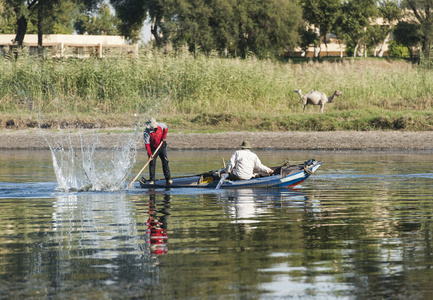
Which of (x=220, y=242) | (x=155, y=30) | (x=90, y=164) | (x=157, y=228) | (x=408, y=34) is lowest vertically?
(x=90, y=164)

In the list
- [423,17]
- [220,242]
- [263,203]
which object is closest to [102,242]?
[220,242]

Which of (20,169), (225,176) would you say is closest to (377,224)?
(225,176)

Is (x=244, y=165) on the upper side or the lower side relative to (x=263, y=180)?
upper

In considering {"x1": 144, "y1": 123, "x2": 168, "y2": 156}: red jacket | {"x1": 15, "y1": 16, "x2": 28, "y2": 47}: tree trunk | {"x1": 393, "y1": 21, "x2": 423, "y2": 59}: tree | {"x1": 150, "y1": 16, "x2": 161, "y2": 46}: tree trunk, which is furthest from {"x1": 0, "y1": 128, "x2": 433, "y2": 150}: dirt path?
{"x1": 393, "y1": 21, "x2": 423, "y2": 59}: tree

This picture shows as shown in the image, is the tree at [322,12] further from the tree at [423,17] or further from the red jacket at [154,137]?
the red jacket at [154,137]

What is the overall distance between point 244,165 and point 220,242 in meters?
6.67

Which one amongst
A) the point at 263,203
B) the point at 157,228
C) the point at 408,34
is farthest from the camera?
the point at 408,34

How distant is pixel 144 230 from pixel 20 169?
11277mm

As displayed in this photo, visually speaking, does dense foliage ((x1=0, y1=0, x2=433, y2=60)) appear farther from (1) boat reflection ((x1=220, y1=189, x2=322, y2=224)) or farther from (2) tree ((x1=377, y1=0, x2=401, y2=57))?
(1) boat reflection ((x1=220, y1=189, x2=322, y2=224))

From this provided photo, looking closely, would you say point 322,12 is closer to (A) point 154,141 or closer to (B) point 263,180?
(A) point 154,141

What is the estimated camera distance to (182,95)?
33.6 m

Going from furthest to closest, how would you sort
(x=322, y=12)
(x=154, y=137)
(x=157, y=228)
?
1. (x=322, y=12)
2. (x=154, y=137)
3. (x=157, y=228)

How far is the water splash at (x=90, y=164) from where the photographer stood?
55.6 ft

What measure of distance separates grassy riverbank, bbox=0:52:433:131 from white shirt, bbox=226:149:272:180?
14.9 m
